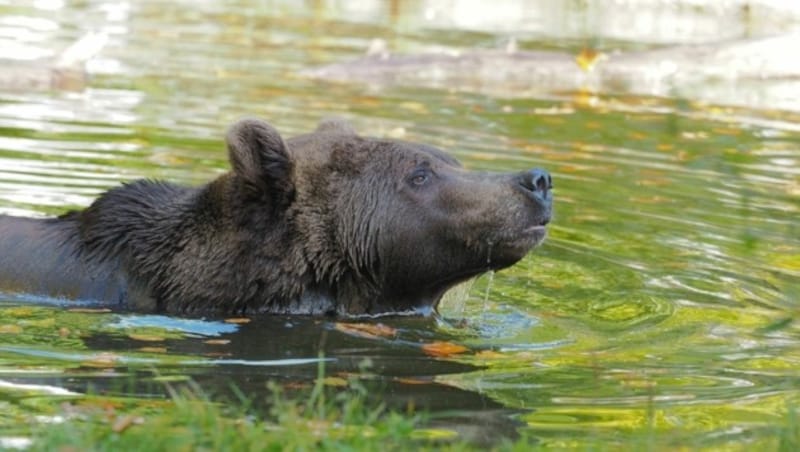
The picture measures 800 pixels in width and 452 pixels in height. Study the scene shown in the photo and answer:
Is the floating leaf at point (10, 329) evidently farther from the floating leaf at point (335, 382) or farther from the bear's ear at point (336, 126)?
the bear's ear at point (336, 126)

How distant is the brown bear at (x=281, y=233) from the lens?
33.1 ft

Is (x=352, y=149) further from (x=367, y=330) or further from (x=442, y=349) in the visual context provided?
(x=442, y=349)

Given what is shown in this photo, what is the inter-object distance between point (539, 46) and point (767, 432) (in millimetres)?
21782

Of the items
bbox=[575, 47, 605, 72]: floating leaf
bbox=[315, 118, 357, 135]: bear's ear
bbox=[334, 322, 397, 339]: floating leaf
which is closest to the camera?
bbox=[334, 322, 397, 339]: floating leaf

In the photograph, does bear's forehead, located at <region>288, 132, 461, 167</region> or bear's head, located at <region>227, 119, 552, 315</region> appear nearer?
bear's head, located at <region>227, 119, 552, 315</region>

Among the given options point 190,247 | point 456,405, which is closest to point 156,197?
point 190,247

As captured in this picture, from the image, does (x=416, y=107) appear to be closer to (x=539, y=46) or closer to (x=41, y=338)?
(x=539, y=46)

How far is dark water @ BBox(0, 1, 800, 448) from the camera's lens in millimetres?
8570

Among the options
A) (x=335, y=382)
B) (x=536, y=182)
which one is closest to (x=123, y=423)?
(x=335, y=382)

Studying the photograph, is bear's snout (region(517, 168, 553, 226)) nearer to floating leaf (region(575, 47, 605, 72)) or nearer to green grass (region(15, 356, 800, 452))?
green grass (region(15, 356, 800, 452))

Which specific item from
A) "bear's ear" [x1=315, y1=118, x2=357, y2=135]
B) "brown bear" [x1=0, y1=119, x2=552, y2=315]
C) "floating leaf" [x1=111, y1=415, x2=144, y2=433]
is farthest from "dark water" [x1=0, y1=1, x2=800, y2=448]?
"bear's ear" [x1=315, y1=118, x2=357, y2=135]

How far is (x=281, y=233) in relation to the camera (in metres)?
10.2

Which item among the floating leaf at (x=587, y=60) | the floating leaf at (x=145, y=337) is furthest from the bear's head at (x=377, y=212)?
the floating leaf at (x=587, y=60)

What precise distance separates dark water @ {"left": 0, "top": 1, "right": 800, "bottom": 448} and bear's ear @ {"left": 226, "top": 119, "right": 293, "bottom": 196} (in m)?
0.86
